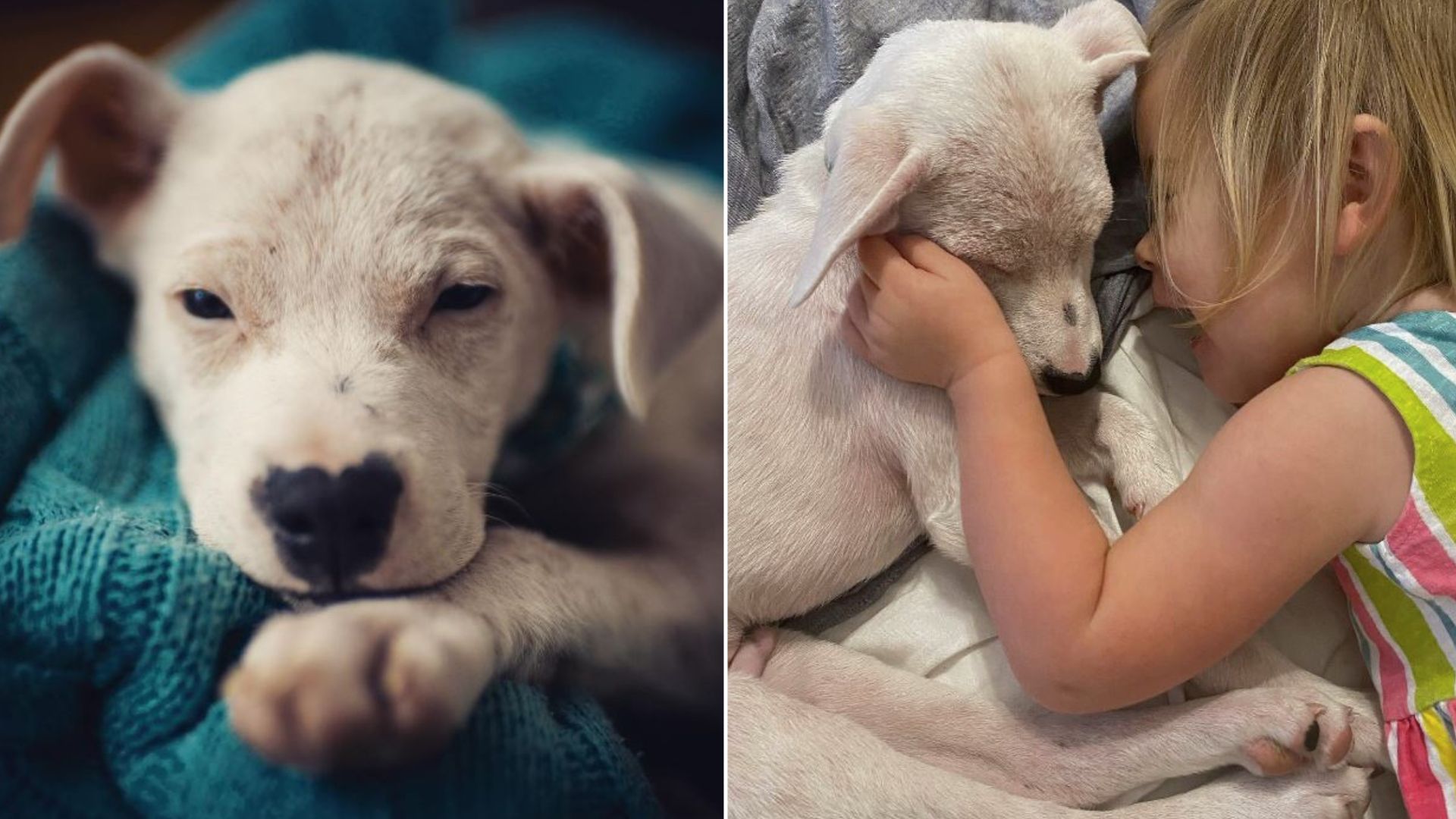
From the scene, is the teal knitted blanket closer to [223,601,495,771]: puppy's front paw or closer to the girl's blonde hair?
[223,601,495,771]: puppy's front paw

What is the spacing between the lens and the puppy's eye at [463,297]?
546 mm

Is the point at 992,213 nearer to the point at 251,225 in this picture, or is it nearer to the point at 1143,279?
the point at 1143,279

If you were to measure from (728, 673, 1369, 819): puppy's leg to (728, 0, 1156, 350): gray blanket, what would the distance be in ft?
1.39

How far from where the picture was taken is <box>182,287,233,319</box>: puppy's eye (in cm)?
52

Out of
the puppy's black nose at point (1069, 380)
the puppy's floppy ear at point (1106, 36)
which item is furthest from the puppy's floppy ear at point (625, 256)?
the puppy's floppy ear at point (1106, 36)

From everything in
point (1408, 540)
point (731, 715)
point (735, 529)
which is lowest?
point (731, 715)

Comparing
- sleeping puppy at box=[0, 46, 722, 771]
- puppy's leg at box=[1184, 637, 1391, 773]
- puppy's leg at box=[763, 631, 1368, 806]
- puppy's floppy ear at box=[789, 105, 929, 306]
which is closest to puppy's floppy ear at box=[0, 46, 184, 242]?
sleeping puppy at box=[0, 46, 722, 771]

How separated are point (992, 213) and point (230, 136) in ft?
1.89

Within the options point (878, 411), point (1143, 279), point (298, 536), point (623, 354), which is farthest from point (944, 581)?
point (298, 536)

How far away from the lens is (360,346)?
1.72ft

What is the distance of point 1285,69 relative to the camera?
0.80 m

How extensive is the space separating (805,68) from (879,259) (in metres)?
0.32

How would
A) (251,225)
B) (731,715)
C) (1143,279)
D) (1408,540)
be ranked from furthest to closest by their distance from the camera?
1. (1143,279)
2. (731,715)
3. (1408,540)
4. (251,225)

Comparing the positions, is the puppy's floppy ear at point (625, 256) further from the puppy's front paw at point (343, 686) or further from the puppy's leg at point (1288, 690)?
the puppy's leg at point (1288, 690)
